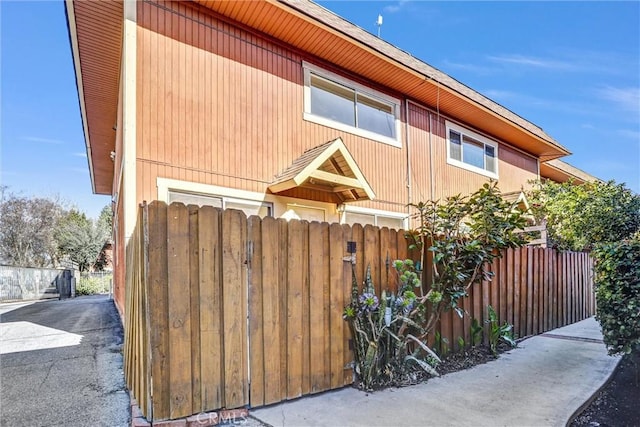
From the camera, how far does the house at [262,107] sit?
585 centimetres

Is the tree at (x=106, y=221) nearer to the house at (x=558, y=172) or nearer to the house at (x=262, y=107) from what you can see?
the house at (x=262, y=107)

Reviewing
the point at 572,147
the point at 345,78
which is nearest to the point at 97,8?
the point at 345,78

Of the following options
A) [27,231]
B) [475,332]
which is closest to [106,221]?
[27,231]

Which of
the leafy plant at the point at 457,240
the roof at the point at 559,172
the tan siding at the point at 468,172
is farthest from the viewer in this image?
the roof at the point at 559,172

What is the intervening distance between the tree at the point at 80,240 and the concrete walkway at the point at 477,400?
29.1m

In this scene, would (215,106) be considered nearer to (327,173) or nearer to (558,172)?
(327,173)

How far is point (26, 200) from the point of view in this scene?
2527 cm

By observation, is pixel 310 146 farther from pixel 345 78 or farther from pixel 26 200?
pixel 26 200

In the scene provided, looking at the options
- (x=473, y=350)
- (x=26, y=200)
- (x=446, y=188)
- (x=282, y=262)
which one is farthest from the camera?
(x=26, y=200)

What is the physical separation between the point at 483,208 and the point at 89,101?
996 cm

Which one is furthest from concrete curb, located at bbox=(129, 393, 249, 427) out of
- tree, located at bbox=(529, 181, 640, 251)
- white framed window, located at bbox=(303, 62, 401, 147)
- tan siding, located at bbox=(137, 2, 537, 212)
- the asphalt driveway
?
white framed window, located at bbox=(303, 62, 401, 147)

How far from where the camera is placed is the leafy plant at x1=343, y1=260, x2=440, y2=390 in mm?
4125

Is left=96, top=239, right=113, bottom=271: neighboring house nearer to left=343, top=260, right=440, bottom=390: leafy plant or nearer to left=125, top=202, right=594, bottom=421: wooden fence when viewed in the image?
left=125, top=202, right=594, bottom=421: wooden fence

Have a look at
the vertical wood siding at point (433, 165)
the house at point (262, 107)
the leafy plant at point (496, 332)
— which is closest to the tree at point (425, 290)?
the leafy plant at point (496, 332)
